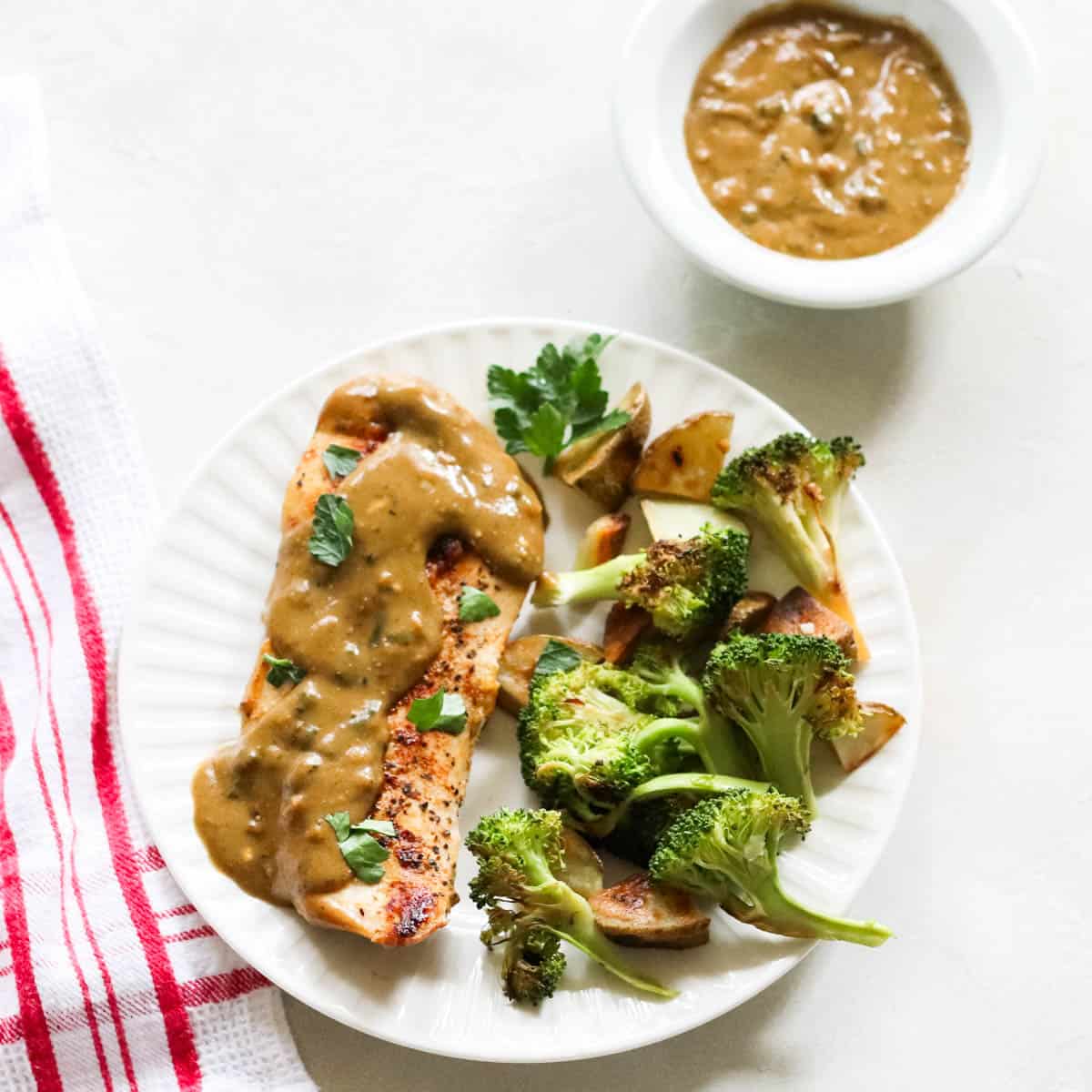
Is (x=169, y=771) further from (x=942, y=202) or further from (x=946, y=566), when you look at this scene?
(x=942, y=202)

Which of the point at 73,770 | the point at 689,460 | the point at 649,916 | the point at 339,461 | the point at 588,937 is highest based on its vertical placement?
the point at 689,460

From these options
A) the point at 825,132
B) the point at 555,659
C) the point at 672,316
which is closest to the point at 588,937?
the point at 555,659

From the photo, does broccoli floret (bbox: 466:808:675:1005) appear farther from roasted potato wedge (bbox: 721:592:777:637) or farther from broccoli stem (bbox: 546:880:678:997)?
roasted potato wedge (bbox: 721:592:777:637)

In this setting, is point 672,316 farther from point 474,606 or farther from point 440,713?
point 440,713

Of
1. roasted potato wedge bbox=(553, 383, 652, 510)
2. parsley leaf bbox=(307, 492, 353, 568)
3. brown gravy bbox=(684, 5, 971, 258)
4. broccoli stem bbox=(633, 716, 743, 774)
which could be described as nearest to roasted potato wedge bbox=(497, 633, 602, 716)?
broccoli stem bbox=(633, 716, 743, 774)

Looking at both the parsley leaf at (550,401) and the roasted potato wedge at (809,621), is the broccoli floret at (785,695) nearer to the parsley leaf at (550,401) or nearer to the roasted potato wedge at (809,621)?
the roasted potato wedge at (809,621)

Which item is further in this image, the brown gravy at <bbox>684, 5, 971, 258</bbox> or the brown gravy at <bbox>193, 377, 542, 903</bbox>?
the brown gravy at <bbox>684, 5, 971, 258</bbox>
